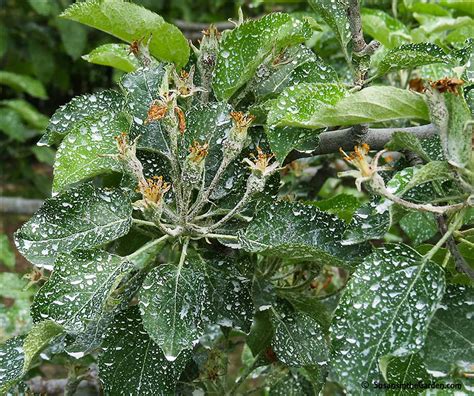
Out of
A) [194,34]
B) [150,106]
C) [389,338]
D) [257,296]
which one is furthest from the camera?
[194,34]

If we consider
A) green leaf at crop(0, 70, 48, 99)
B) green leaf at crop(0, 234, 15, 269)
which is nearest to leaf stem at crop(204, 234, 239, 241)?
green leaf at crop(0, 234, 15, 269)

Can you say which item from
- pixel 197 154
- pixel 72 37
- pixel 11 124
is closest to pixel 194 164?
pixel 197 154

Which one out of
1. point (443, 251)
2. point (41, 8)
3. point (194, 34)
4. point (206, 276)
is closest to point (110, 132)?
point (206, 276)

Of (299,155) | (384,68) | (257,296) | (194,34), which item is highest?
(384,68)

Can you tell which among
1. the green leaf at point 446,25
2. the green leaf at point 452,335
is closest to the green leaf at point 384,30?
the green leaf at point 446,25

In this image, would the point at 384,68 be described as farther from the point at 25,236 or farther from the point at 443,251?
the point at 25,236

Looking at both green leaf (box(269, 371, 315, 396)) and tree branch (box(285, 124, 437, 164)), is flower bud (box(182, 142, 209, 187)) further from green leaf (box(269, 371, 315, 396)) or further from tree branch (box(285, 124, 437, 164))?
green leaf (box(269, 371, 315, 396))
